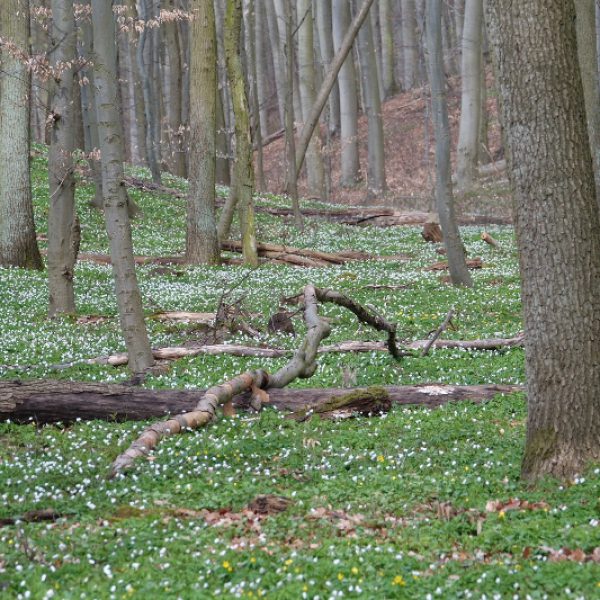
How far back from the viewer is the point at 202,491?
775 cm

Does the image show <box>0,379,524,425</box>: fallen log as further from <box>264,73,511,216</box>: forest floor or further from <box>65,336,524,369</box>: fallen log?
<box>264,73,511,216</box>: forest floor

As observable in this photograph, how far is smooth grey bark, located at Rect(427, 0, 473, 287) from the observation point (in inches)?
711

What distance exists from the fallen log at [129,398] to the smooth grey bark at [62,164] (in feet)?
18.8

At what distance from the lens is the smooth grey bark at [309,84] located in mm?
40875

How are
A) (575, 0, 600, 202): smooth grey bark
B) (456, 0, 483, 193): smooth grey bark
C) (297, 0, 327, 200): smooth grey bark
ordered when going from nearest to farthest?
(575, 0, 600, 202): smooth grey bark
(456, 0, 483, 193): smooth grey bark
(297, 0, 327, 200): smooth grey bark

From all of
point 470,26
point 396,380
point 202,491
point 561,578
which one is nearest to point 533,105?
point 561,578

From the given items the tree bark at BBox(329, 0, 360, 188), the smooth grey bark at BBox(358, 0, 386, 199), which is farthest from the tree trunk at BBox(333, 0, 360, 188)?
the smooth grey bark at BBox(358, 0, 386, 199)

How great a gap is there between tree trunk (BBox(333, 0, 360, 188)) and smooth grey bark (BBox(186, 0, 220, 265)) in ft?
64.0

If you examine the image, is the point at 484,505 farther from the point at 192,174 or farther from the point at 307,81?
the point at 307,81

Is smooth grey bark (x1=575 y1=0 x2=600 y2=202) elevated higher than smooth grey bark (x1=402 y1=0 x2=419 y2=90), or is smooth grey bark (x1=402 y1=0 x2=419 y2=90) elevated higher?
smooth grey bark (x1=402 y1=0 x2=419 y2=90)

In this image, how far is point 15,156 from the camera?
2261cm

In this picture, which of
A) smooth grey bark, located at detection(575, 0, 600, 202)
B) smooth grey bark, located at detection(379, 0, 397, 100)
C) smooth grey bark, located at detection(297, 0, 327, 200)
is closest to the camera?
smooth grey bark, located at detection(575, 0, 600, 202)

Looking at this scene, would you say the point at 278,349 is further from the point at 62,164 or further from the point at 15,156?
the point at 15,156

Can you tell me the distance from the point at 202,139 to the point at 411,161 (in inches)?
1198
